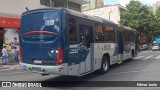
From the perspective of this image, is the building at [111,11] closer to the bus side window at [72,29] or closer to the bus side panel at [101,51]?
the bus side panel at [101,51]

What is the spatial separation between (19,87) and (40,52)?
1.58 m

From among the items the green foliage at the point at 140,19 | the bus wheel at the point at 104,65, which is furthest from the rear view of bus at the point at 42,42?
the green foliage at the point at 140,19

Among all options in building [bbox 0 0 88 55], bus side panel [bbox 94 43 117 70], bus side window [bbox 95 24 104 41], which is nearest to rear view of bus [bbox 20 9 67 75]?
bus side panel [bbox 94 43 117 70]

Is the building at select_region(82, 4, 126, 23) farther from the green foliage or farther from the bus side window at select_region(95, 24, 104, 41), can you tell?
the bus side window at select_region(95, 24, 104, 41)

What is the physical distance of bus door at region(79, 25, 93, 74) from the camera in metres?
10.7

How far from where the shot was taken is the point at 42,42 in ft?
32.5

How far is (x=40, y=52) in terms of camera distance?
997 cm

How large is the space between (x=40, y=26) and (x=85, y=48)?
7.49ft

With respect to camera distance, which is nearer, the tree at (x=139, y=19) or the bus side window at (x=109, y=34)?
the bus side window at (x=109, y=34)

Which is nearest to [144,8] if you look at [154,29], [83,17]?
[154,29]

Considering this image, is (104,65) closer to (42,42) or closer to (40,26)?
(42,42)

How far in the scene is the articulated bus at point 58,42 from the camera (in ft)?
31.4

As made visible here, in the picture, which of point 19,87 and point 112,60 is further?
point 112,60

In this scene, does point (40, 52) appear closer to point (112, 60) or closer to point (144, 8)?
point (112, 60)
